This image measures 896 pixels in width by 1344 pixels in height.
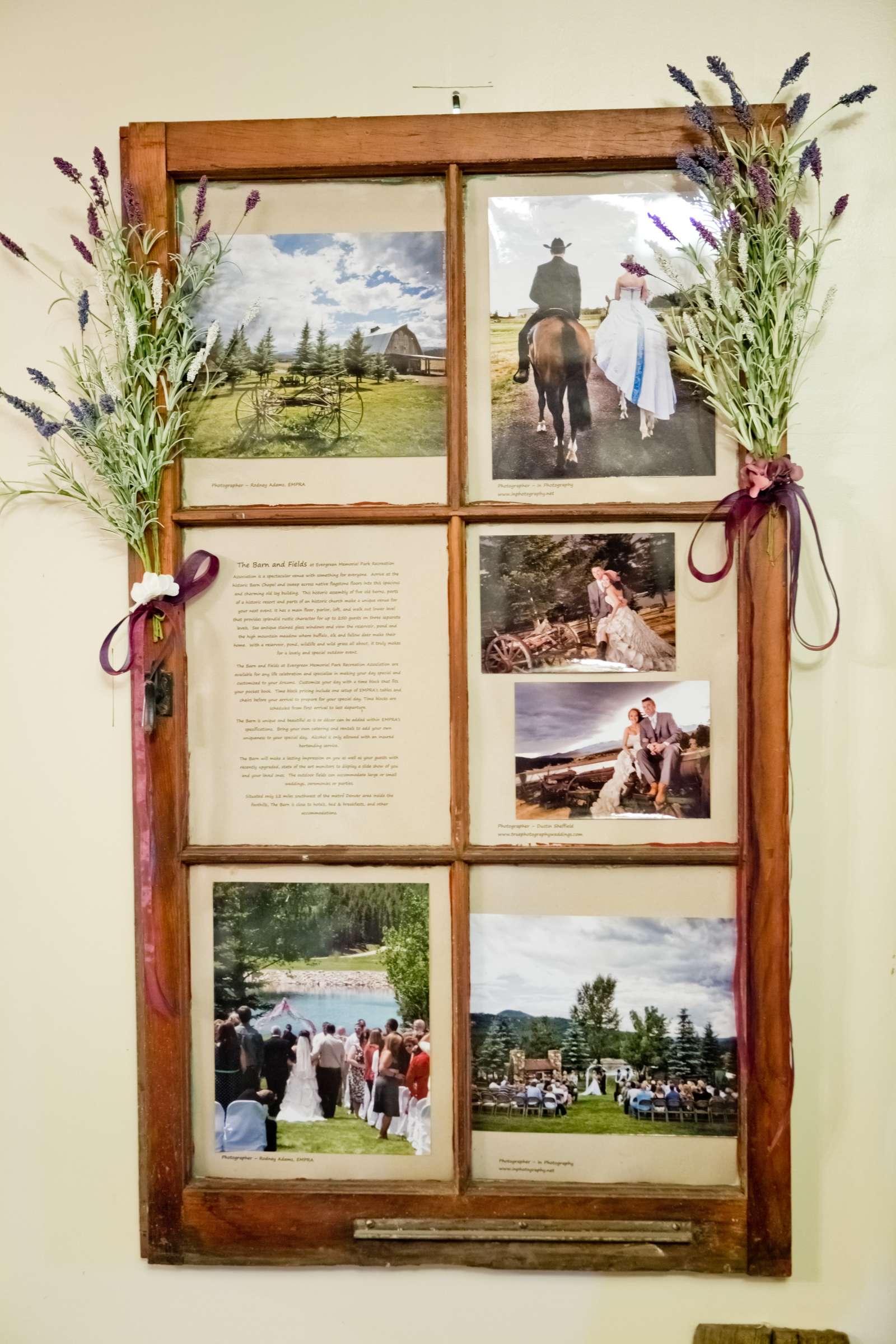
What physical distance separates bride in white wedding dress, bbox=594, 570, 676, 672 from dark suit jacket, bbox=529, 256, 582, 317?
0.37 meters

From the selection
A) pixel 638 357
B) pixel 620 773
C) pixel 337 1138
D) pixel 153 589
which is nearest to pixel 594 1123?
pixel 337 1138

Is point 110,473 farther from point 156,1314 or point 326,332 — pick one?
point 156,1314

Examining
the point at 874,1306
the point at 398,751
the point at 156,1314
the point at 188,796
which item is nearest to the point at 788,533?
the point at 398,751

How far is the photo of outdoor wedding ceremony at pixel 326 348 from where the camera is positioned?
118 cm

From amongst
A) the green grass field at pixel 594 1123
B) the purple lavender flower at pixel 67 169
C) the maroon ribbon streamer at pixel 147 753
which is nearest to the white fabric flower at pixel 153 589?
the maroon ribbon streamer at pixel 147 753

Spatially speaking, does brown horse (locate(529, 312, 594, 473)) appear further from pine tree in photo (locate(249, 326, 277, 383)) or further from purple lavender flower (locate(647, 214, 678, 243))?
pine tree in photo (locate(249, 326, 277, 383))

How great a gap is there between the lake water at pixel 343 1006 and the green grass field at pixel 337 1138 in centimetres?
13

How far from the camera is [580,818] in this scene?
46.1 inches

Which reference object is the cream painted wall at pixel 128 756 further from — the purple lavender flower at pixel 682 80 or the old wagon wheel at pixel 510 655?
the old wagon wheel at pixel 510 655

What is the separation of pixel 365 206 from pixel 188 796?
0.87 m

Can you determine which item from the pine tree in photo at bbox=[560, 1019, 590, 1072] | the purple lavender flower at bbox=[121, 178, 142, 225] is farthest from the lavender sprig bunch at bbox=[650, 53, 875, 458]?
the pine tree in photo at bbox=[560, 1019, 590, 1072]

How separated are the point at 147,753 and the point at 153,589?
23 cm

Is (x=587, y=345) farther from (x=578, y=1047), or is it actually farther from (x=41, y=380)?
(x=578, y=1047)

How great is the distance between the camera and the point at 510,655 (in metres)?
1.17
